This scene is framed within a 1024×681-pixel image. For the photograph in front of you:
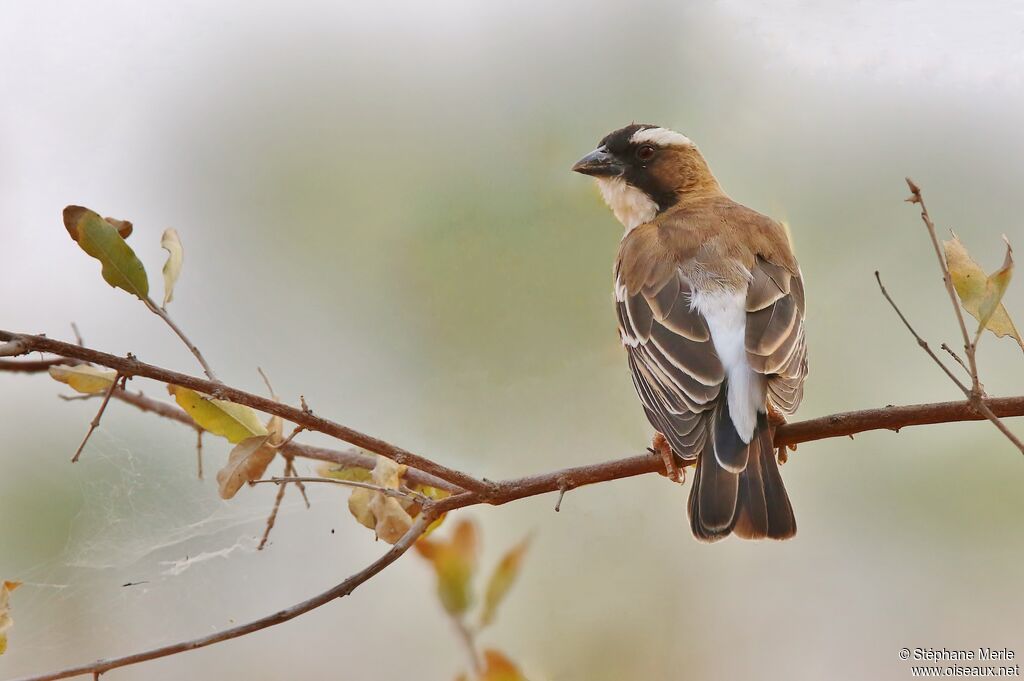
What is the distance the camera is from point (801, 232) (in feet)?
11.2

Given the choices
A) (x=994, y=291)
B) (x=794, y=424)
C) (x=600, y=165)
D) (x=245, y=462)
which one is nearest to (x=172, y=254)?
(x=245, y=462)

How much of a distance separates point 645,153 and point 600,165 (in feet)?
0.61

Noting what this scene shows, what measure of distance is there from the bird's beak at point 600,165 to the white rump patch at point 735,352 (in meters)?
0.94

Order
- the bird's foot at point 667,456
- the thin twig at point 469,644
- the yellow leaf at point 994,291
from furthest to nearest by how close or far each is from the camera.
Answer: the bird's foot at point 667,456, the yellow leaf at point 994,291, the thin twig at point 469,644

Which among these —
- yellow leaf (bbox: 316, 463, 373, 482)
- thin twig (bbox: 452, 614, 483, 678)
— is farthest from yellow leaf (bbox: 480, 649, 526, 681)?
yellow leaf (bbox: 316, 463, 373, 482)

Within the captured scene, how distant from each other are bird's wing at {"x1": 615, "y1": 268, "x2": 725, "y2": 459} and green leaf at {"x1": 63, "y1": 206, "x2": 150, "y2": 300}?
1280 mm

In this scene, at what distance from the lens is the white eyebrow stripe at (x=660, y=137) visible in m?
3.62

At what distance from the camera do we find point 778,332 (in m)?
2.66

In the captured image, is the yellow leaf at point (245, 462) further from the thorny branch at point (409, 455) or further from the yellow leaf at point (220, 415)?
the thorny branch at point (409, 455)

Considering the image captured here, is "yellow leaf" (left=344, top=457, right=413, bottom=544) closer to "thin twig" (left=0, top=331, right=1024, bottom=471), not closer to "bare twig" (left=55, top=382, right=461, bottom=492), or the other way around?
"thin twig" (left=0, top=331, right=1024, bottom=471)

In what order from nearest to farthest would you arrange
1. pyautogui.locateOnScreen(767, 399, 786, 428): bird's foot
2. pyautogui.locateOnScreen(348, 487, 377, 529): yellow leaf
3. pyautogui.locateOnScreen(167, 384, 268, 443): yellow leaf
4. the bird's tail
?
pyautogui.locateOnScreen(167, 384, 268, 443): yellow leaf, pyautogui.locateOnScreen(348, 487, 377, 529): yellow leaf, the bird's tail, pyautogui.locateOnScreen(767, 399, 786, 428): bird's foot

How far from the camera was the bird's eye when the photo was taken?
367 centimetres

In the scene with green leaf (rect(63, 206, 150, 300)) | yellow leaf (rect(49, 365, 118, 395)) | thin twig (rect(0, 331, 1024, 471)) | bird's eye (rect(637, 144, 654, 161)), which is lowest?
thin twig (rect(0, 331, 1024, 471))

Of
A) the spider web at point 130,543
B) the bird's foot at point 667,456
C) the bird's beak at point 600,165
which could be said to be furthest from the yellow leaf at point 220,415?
the bird's beak at point 600,165
